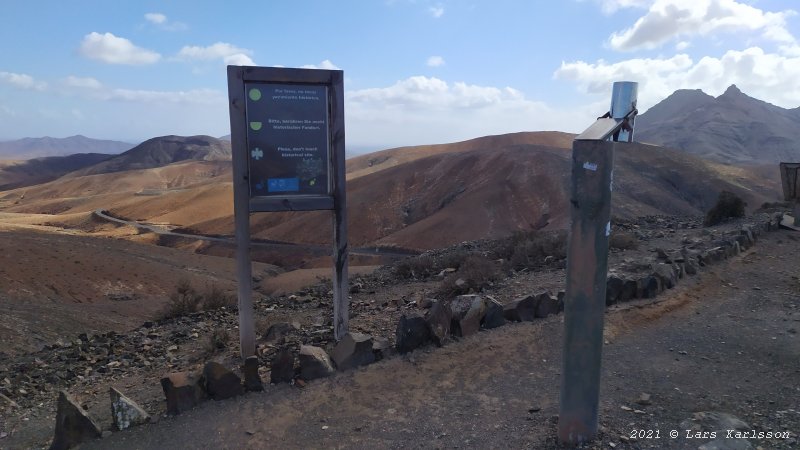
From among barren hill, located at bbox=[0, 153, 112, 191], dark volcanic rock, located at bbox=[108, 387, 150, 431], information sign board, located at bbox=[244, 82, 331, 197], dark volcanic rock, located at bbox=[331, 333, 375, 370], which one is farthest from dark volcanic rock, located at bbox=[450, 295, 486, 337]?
barren hill, located at bbox=[0, 153, 112, 191]

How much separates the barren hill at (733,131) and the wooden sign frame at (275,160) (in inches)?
3356

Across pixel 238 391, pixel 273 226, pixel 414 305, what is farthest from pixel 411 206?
pixel 238 391

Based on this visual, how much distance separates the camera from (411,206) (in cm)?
3878

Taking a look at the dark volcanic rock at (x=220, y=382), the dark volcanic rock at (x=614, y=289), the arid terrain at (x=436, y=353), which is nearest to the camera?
the arid terrain at (x=436, y=353)

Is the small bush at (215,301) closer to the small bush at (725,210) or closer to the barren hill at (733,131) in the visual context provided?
the small bush at (725,210)

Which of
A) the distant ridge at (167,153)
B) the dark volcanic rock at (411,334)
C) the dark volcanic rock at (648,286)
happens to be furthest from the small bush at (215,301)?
the distant ridge at (167,153)

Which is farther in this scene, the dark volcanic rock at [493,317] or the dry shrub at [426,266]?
the dry shrub at [426,266]

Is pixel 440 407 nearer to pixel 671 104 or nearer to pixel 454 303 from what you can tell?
pixel 454 303

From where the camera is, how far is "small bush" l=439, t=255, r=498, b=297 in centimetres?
775

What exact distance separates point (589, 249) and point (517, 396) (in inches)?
71.8

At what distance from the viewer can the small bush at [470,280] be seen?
7.75 metres

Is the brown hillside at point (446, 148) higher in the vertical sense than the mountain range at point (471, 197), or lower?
higher

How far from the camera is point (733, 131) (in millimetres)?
101375

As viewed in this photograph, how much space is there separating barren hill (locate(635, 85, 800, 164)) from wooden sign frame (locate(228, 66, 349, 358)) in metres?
85.2
